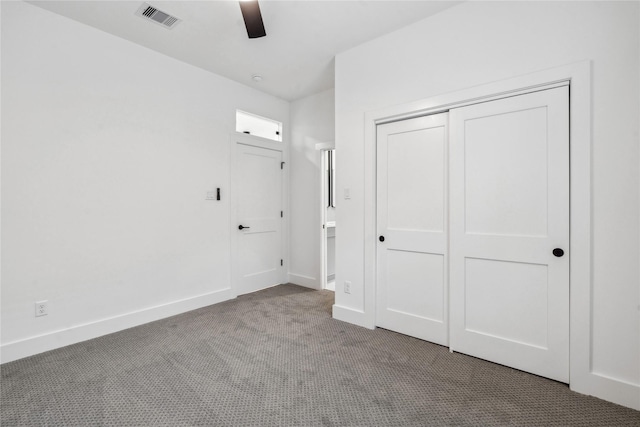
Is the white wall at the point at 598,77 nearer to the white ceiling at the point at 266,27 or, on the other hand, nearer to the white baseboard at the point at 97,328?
the white ceiling at the point at 266,27

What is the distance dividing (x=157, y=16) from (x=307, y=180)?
8.35 ft

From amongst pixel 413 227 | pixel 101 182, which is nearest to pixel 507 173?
pixel 413 227

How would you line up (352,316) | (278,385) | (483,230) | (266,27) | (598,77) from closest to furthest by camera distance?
(598,77)
(278,385)
(483,230)
(266,27)
(352,316)

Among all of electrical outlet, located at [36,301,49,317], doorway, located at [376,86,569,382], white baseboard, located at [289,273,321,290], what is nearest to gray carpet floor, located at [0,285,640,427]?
doorway, located at [376,86,569,382]

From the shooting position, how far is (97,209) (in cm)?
280

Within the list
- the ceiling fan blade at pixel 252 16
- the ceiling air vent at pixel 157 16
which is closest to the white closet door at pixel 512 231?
the ceiling fan blade at pixel 252 16

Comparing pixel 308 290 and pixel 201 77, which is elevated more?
pixel 201 77

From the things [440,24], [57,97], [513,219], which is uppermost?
[440,24]

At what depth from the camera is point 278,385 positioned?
200cm

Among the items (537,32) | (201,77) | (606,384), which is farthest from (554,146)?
(201,77)

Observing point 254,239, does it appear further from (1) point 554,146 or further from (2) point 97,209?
(1) point 554,146

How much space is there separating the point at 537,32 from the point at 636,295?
71.1 inches

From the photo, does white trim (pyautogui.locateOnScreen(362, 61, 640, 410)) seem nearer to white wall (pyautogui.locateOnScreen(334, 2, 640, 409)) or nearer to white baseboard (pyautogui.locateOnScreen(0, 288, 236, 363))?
white wall (pyautogui.locateOnScreen(334, 2, 640, 409))

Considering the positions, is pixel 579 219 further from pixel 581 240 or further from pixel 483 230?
pixel 483 230
